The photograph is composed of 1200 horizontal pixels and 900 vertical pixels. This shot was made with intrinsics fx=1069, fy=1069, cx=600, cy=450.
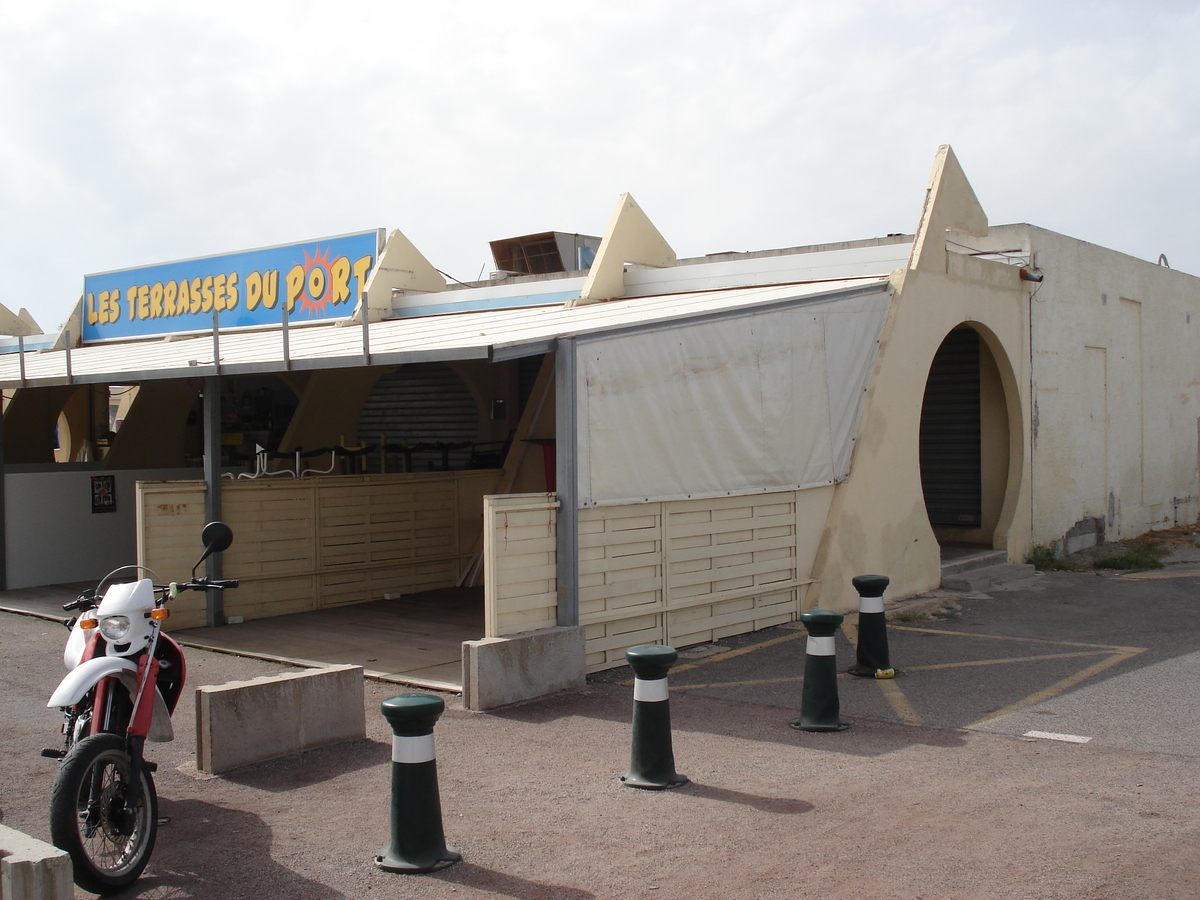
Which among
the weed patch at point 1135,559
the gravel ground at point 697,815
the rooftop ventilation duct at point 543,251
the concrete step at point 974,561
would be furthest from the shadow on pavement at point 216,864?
the rooftop ventilation duct at point 543,251

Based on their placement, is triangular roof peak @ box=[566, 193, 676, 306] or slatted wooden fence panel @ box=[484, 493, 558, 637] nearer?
slatted wooden fence panel @ box=[484, 493, 558, 637]

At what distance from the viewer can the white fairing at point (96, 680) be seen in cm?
438

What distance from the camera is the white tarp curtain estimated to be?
779 centimetres

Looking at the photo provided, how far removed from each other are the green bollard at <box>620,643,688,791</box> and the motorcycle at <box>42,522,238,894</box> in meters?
2.10

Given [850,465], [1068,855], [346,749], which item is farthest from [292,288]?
[1068,855]

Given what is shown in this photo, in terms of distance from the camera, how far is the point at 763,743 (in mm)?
6172

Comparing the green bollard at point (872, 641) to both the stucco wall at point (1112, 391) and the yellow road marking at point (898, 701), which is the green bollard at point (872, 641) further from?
the stucco wall at point (1112, 391)

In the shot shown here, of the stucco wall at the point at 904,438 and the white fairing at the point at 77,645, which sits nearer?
the white fairing at the point at 77,645

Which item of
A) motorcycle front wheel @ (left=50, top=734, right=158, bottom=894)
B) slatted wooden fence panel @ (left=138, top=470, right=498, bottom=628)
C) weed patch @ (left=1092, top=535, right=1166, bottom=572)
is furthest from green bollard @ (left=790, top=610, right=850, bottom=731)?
weed patch @ (left=1092, top=535, right=1166, bottom=572)

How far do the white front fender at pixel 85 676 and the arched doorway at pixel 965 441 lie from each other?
1037 centimetres

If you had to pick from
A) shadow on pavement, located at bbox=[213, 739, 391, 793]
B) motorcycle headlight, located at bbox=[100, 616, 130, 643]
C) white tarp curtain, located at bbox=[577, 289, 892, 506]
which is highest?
white tarp curtain, located at bbox=[577, 289, 892, 506]

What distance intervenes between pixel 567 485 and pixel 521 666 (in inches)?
50.8

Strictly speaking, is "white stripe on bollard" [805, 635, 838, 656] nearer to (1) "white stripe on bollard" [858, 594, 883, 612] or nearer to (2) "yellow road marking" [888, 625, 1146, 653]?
(1) "white stripe on bollard" [858, 594, 883, 612]

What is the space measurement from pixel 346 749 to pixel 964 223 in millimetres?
9221
